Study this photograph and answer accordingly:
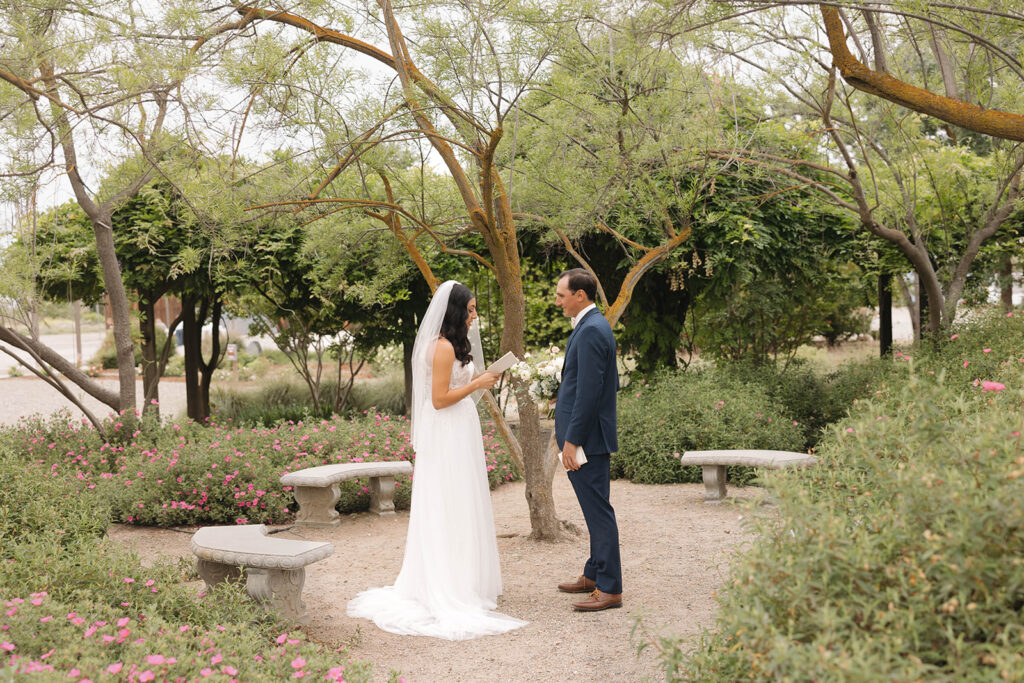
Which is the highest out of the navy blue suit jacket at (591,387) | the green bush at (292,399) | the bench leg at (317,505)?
the navy blue suit jacket at (591,387)

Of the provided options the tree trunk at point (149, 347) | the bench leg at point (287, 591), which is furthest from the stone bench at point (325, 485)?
the tree trunk at point (149, 347)

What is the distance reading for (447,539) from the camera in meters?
4.50

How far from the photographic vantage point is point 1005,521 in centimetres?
204

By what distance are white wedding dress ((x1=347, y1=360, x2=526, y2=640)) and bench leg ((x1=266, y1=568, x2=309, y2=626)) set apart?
1.17 ft

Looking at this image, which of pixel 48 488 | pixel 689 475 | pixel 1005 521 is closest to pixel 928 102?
pixel 1005 521

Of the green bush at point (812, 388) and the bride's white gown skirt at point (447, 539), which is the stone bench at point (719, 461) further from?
the bride's white gown skirt at point (447, 539)

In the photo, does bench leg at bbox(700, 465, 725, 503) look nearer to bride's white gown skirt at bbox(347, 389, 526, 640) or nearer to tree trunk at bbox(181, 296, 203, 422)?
bride's white gown skirt at bbox(347, 389, 526, 640)

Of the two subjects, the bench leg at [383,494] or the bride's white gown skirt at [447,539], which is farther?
the bench leg at [383,494]

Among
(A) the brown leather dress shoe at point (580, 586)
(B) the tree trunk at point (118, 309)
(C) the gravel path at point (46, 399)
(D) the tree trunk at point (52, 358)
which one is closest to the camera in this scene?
(A) the brown leather dress shoe at point (580, 586)

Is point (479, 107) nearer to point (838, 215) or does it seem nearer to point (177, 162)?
point (177, 162)

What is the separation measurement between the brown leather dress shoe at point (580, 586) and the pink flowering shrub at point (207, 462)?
265 cm

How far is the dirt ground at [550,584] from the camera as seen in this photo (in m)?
3.69

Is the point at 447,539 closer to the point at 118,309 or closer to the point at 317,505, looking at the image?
the point at 317,505

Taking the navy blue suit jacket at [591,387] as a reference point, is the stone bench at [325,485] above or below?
below
